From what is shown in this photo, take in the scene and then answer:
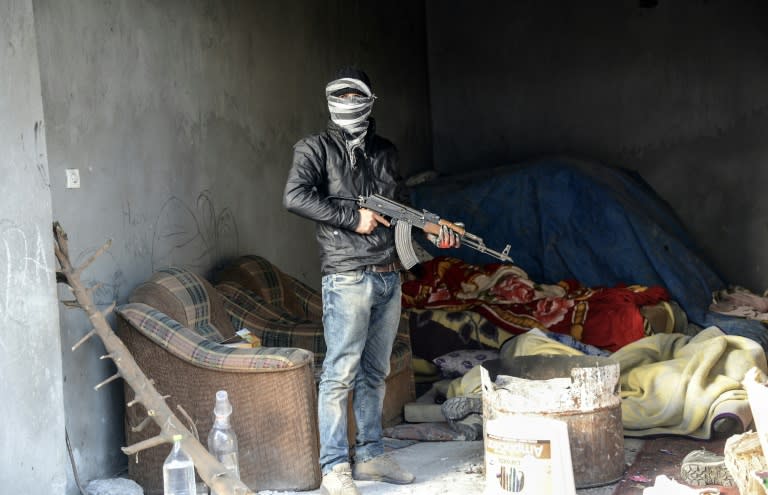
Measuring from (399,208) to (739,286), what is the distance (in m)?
5.58

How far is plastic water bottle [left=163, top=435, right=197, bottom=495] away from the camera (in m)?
3.51

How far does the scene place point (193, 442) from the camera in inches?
142

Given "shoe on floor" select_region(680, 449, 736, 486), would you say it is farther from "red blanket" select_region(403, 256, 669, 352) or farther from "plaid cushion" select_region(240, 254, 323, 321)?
"plaid cushion" select_region(240, 254, 323, 321)

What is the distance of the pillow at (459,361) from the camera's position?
579 centimetres

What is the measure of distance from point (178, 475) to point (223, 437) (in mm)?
410

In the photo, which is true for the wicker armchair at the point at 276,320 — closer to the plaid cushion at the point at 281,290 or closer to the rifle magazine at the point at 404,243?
the plaid cushion at the point at 281,290

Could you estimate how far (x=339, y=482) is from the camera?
3.84 meters

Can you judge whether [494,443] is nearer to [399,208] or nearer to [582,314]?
[399,208]

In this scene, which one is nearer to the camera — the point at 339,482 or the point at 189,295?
the point at 339,482

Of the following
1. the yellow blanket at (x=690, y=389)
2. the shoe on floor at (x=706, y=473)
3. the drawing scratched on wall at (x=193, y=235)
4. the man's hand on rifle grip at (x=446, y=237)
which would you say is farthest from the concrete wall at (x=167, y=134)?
the shoe on floor at (x=706, y=473)

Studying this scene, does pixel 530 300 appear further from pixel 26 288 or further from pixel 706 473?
pixel 26 288

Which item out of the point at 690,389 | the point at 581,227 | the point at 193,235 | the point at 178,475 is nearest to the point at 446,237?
the point at 178,475

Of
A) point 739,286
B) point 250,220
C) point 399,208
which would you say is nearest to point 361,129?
point 399,208

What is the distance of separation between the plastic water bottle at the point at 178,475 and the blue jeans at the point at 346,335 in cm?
61
